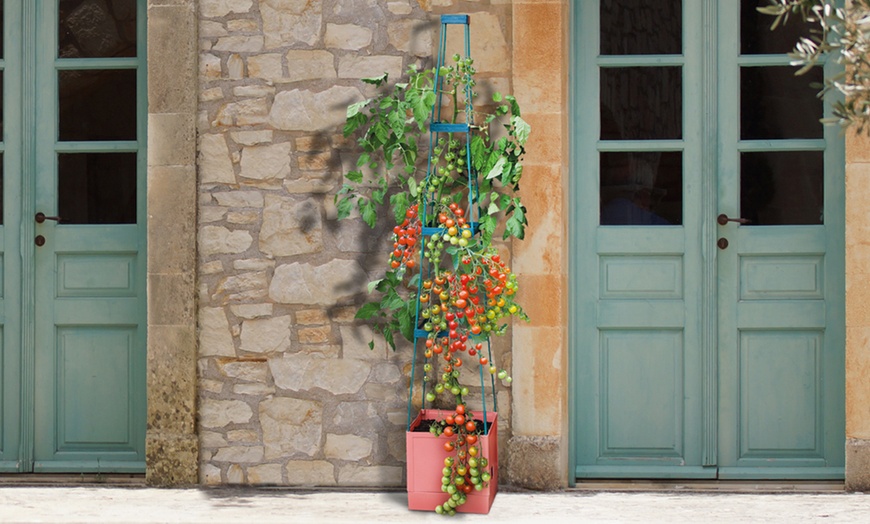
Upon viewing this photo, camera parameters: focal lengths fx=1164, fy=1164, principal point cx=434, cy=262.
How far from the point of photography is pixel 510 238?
16.3 feet

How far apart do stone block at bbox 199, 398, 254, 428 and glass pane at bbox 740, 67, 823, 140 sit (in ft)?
8.18

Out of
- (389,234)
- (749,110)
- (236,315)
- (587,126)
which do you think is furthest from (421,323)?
(749,110)

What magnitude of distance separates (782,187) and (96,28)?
3170 mm

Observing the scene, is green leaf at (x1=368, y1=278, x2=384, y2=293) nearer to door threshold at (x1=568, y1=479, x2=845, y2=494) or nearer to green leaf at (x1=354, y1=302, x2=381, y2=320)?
green leaf at (x1=354, y1=302, x2=381, y2=320)

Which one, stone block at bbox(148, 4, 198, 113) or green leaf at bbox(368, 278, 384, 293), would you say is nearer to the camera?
green leaf at bbox(368, 278, 384, 293)

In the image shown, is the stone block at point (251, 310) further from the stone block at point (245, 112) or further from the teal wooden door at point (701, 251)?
the teal wooden door at point (701, 251)

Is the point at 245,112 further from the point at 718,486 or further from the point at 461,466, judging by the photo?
the point at 718,486

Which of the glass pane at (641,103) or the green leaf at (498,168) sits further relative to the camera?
the glass pane at (641,103)

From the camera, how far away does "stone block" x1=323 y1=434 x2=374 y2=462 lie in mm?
5051

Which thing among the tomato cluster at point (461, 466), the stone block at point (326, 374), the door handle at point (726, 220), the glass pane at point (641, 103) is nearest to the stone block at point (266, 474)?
the stone block at point (326, 374)

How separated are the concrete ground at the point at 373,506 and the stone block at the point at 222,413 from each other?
0.95 ft

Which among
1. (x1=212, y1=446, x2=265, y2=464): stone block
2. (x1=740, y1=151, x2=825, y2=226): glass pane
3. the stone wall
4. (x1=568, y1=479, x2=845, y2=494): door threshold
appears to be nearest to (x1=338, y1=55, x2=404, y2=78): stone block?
the stone wall

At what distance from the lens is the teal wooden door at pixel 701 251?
5.04 meters

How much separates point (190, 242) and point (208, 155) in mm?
389
